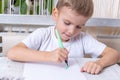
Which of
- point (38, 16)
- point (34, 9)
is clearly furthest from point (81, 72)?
point (34, 9)

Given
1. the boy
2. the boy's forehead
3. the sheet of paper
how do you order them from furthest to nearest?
the boy's forehead, the boy, the sheet of paper

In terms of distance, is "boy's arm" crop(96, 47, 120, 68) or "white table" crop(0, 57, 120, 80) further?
"boy's arm" crop(96, 47, 120, 68)

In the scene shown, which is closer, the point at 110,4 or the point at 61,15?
the point at 61,15

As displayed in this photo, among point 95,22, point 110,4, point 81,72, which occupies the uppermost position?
point 110,4

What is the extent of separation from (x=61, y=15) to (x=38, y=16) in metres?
0.48

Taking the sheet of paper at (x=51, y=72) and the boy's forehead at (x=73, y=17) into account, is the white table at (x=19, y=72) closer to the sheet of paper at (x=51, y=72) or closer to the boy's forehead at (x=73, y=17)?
the sheet of paper at (x=51, y=72)

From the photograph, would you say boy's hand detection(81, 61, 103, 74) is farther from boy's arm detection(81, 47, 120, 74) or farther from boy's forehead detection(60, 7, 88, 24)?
boy's forehead detection(60, 7, 88, 24)

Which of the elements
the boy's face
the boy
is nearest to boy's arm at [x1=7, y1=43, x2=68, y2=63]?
the boy

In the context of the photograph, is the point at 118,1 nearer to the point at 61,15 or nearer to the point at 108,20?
the point at 108,20

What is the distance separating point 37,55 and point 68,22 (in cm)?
19

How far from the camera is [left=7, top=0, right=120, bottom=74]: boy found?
29.7 inches

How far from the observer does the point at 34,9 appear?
146cm

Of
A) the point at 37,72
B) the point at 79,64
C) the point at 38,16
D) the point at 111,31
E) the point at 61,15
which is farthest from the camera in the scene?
the point at 111,31

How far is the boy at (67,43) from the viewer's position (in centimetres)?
75
